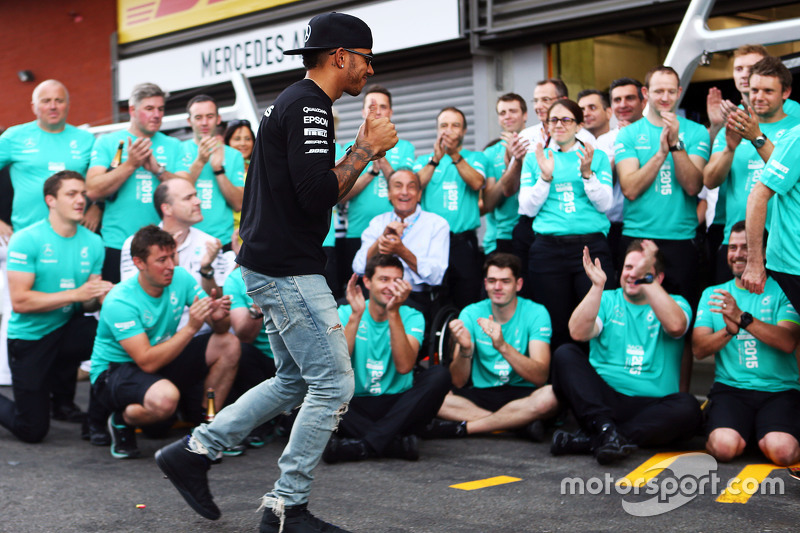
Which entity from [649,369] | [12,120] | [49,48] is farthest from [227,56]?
[649,369]

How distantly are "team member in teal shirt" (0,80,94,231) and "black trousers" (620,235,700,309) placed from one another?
4.45 metres

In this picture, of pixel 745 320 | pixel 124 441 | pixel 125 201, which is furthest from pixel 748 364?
pixel 125 201

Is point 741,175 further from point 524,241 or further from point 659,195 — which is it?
point 524,241

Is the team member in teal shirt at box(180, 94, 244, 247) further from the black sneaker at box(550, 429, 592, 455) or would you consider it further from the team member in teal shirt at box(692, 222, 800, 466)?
the team member in teal shirt at box(692, 222, 800, 466)

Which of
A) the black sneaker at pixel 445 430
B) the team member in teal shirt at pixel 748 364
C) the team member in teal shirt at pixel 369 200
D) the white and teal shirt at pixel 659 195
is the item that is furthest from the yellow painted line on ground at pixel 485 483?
the team member in teal shirt at pixel 369 200

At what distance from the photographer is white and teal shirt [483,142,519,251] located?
7.18 meters

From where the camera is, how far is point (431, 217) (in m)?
6.94

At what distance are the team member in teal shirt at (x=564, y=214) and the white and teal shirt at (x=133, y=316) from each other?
239cm

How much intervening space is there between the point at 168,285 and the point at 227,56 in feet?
26.9

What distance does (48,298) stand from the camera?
6195 millimetres

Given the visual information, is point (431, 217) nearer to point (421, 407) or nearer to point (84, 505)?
point (421, 407)

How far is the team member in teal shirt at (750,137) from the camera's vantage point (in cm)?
545

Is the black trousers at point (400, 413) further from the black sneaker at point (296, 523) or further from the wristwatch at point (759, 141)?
the wristwatch at point (759, 141)

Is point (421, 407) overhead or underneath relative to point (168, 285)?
underneath
